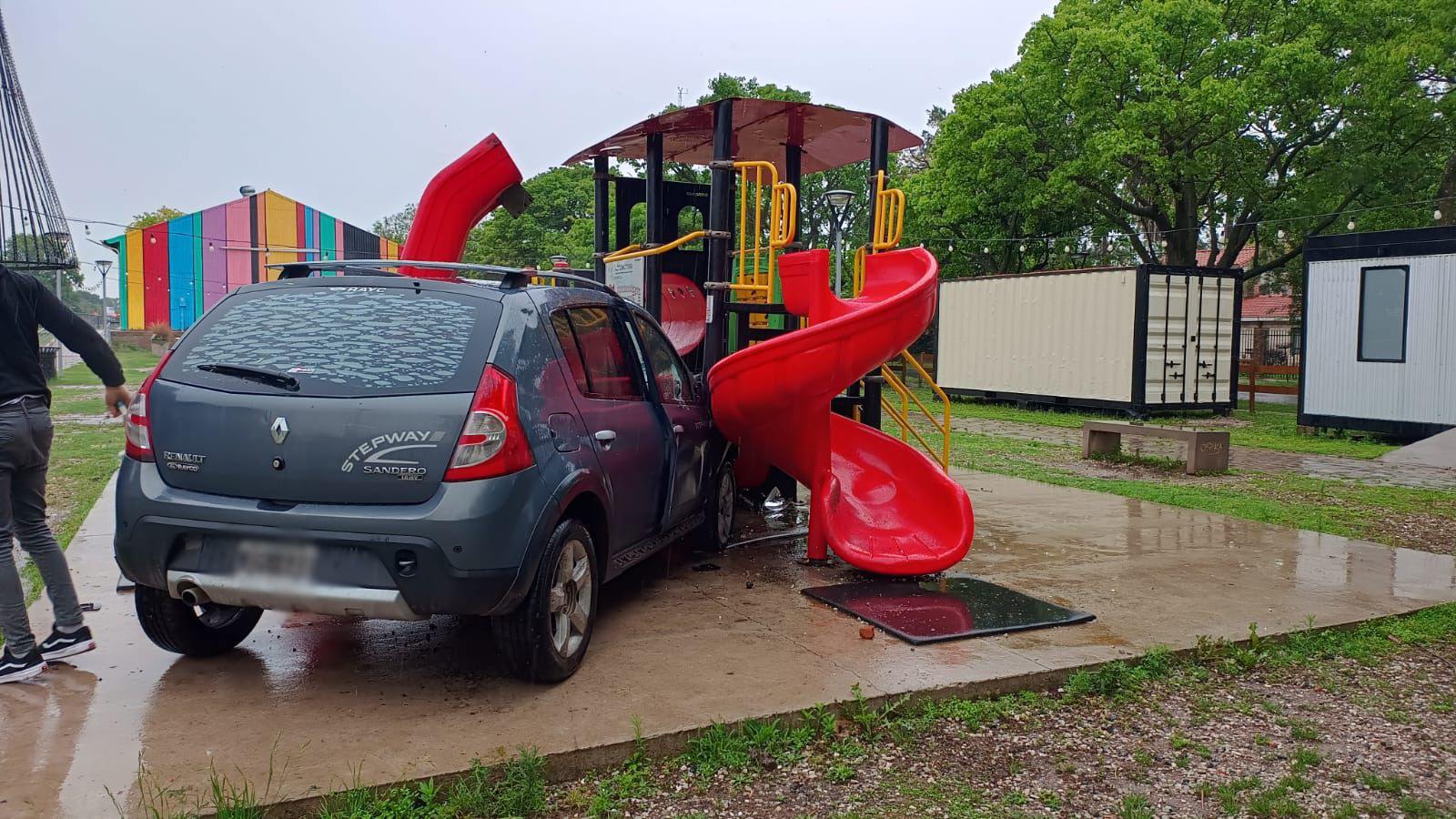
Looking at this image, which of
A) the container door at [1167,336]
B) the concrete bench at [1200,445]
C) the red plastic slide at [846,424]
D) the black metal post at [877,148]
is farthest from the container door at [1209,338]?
the red plastic slide at [846,424]

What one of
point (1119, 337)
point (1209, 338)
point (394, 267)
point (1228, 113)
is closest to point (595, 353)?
point (394, 267)

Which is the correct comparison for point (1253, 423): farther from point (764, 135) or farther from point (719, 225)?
point (719, 225)

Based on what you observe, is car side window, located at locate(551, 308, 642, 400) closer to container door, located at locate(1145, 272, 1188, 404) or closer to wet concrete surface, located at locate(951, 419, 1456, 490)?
wet concrete surface, located at locate(951, 419, 1456, 490)

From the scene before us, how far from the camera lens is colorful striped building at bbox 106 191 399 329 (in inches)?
A: 1777

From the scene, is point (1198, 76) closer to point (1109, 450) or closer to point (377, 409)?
point (1109, 450)

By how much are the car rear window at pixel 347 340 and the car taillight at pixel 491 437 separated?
8 centimetres

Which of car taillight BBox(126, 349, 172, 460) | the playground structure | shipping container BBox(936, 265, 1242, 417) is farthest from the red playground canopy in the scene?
shipping container BBox(936, 265, 1242, 417)

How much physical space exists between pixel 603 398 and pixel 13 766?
2647 millimetres

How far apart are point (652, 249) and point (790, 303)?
7.26 feet

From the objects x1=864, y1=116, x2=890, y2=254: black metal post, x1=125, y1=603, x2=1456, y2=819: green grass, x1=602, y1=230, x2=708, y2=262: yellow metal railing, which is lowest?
x1=125, y1=603, x2=1456, y2=819: green grass

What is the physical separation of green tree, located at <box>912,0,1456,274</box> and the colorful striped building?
29.2 m

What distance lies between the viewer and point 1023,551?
7273 mm

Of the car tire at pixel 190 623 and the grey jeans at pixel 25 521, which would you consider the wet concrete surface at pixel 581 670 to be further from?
the grey jeans at pixel 25 521

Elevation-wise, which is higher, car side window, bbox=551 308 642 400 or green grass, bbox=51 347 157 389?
car side window, bbox=551 308 642 400
